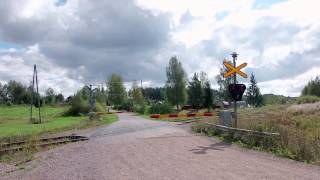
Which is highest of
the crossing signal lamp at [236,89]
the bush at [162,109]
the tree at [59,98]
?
the tree at [59,98]

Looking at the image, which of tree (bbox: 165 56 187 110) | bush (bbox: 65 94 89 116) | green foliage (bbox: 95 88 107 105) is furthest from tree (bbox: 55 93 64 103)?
bush (bbox: 65 94 89 116)

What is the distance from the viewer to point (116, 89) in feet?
412

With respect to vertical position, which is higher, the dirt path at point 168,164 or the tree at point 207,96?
the tree at point 207,96

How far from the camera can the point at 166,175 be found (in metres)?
12.5

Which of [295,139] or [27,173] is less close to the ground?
[295,139]

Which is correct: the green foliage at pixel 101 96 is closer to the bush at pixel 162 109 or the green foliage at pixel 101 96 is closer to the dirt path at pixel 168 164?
the bush at pixel 162 109

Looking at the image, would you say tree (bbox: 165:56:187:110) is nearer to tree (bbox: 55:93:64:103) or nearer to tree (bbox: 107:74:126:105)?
tree (bbox: 107:74:126:105)

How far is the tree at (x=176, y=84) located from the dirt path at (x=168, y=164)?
240 feet

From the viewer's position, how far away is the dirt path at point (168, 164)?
12.4 metres

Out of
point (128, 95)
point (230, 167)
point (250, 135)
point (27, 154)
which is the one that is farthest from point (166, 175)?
point (128, 95)

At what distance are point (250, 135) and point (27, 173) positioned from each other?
30.1 feet

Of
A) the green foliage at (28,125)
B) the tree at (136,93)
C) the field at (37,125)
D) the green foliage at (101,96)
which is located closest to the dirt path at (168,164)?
the field at (37,125)

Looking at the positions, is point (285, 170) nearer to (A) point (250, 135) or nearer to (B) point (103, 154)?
(A) point (250, 135)

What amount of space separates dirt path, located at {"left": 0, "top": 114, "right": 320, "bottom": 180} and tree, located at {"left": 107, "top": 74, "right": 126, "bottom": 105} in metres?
103
